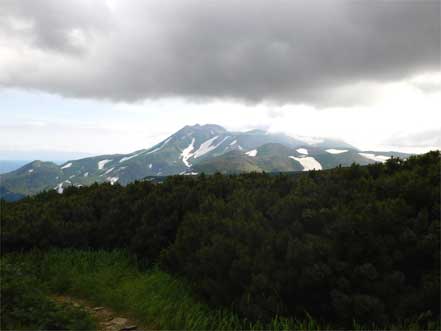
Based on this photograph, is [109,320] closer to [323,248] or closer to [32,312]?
[32,312]

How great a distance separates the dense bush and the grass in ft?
0.84

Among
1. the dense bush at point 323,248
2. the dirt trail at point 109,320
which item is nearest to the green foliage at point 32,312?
the dirt trail at point 109,320

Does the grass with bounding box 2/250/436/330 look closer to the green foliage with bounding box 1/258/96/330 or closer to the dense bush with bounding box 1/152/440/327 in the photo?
the dense bush with bounding box 1/152/440/327

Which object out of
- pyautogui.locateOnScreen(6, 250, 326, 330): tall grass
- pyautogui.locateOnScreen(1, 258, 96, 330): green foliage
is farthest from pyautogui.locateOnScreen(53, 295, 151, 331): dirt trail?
pyautogui.locateOnScreen(1, 258, 96, 330): green foliage

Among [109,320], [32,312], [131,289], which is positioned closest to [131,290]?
[131,289]

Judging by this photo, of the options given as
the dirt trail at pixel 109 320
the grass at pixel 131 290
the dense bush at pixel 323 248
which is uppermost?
the dense bush at pixel 323 248

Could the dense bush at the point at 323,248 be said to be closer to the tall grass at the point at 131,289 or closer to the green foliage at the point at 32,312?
the tall grass at the point at 131,289

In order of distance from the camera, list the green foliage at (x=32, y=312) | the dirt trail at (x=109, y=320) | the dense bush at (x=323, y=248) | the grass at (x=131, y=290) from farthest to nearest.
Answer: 1. the dirt trail at (x=109, y=320)
2. the grass at (x=131, y=290)
3. the green foliage at (x=32, y=312)
4. the dense bush at (x=323, y=248)

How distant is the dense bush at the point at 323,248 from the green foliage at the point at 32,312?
2.19m

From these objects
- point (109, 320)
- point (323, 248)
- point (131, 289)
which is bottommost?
point (109, 320)

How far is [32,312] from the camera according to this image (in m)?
5.43

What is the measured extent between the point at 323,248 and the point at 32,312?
4.85 m

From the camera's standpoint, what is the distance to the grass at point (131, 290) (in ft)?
18.0

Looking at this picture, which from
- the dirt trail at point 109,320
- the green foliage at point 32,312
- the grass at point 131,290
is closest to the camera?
the green foliage at point 32,312
